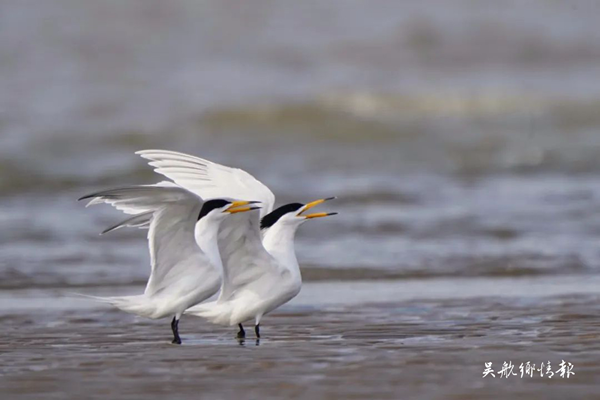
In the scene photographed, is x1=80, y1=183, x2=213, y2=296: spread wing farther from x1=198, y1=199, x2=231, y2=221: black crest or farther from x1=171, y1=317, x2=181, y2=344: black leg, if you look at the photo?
x1=171, y1=317, x2=181, y2=344: black leg

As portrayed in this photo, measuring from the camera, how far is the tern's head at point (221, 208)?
727cm

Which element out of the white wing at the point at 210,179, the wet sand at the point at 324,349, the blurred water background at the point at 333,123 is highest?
the blurred water background at the point at 333,123

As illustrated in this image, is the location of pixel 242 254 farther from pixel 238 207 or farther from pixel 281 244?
pixel 238 207

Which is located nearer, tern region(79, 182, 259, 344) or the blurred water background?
tern region(79, 182, 259, 344)

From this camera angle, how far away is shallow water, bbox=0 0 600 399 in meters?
6.44

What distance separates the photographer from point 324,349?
6.75 m

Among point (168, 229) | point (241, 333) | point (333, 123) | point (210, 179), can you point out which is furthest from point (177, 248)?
point (333, 123)

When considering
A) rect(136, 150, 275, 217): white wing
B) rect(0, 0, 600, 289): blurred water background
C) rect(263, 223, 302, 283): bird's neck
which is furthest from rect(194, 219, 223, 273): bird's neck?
rect(0, 0, 600, 289): blurred water background

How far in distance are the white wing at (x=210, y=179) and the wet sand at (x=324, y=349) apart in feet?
2.72

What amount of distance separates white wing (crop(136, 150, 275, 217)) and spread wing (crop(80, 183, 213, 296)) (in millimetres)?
692

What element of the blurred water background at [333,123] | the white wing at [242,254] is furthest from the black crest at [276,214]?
the blurred water background at [333,123]

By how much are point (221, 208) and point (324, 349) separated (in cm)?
109

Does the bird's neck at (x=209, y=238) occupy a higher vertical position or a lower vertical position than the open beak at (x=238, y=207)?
lower

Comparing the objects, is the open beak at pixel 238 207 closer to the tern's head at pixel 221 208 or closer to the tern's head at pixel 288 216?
the tern's head at pixel 221 208
